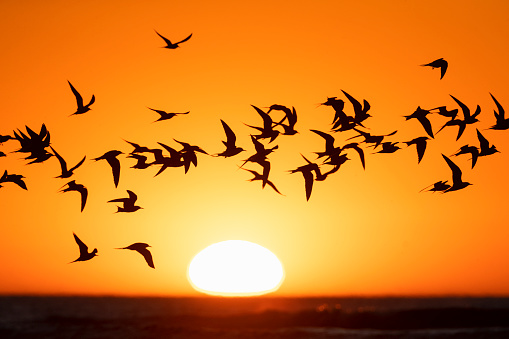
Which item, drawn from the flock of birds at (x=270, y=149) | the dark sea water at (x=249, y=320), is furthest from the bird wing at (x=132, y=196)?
the dark sea water at (x=249, y=320)

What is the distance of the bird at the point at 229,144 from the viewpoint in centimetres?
790

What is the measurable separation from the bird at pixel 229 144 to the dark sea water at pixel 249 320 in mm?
34039

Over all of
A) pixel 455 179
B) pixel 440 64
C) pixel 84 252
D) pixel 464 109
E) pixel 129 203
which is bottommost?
pixel 84 252

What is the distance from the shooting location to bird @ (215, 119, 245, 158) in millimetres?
7902

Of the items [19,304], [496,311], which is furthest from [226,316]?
[496,311]

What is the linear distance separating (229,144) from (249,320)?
39.6 m

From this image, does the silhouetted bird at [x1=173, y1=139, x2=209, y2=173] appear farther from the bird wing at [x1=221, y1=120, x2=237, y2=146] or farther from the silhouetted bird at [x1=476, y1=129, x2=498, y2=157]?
the silhouetted bird at [x1=476, y1=129, x2=498, y2=157]

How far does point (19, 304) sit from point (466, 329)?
94.8 feet

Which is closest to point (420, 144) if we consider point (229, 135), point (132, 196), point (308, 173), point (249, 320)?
point (308, 173)

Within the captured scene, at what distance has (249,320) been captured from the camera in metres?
46.5

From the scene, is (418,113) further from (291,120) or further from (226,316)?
(226,316)

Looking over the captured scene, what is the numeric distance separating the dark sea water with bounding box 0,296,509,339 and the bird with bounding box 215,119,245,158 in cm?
3404

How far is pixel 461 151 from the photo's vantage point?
8.16 meters

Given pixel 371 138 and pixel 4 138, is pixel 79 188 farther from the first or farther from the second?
pixel 371 138
